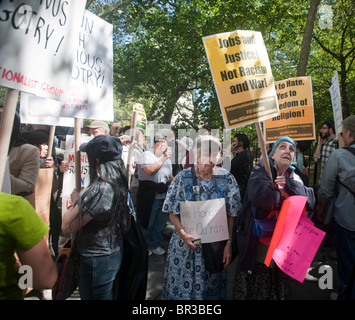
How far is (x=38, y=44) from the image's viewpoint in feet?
5.07

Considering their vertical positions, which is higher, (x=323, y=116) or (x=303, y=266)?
(x=323, y=116)

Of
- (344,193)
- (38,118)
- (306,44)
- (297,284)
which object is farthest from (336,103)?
(38,118)

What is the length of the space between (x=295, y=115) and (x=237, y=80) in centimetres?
133

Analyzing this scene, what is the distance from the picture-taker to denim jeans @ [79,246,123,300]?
1918 mm

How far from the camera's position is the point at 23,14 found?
1468 millimetres

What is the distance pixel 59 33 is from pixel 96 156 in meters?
0.80

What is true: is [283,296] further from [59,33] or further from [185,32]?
[185,32]

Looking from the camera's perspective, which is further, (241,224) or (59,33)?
(241,224)

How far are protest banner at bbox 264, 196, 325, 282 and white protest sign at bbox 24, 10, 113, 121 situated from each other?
161 cm

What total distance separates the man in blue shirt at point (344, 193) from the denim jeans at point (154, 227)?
2.34 metres

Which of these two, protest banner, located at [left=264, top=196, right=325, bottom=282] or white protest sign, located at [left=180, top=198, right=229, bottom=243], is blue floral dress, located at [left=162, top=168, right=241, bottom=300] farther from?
protest banner, located at [left=264, top=196, right=325, bottom=282]

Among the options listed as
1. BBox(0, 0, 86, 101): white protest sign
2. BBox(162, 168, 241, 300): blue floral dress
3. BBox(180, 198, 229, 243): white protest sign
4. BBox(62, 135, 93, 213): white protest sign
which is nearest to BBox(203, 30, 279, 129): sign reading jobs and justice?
BBox(162, 168, 241, 300): blue floral dress

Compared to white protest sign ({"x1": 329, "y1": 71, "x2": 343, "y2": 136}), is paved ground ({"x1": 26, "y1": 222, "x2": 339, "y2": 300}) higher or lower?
lower

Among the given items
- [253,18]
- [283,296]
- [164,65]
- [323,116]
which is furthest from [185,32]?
[283,296]
